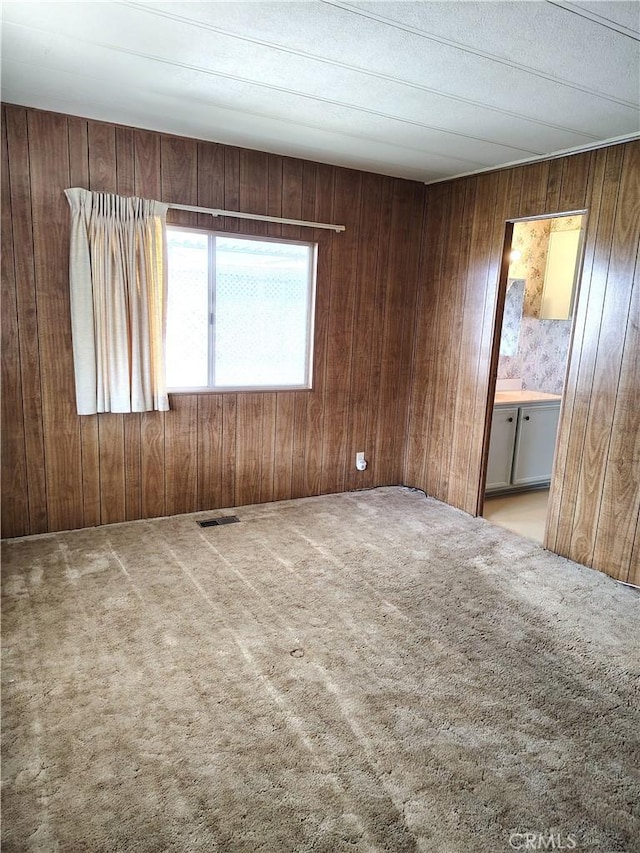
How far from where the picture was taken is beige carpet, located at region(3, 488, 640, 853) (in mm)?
1656

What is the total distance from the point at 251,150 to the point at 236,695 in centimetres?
336

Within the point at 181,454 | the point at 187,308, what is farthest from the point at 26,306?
the point at 181,454

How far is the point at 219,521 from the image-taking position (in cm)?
394

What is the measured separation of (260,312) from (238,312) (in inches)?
6.9

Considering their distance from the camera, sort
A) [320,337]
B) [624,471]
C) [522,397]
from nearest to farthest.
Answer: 1. [624,471]
2. [320,337]
3. [522,397]

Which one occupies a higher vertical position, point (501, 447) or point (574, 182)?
point (574, 182)

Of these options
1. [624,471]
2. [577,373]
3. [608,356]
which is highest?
[608,356]

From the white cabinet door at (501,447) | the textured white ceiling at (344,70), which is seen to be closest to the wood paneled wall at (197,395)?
the textured white ceiling at (344,70)

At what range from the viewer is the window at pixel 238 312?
3.79 meters

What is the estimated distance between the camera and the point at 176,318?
3.79 meters

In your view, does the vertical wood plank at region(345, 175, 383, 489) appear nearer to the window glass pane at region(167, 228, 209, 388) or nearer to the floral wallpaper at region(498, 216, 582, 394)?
the window glass pane at region(167, 228, 209, 388)

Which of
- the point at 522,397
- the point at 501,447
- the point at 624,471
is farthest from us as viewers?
the point at 522,397

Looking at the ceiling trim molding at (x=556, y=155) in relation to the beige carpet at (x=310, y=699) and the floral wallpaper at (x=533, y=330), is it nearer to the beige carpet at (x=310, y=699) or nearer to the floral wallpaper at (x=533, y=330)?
→ the floral wallpaper at (x=533, y=330)

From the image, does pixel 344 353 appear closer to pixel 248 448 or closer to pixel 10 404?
pixel 248 448
